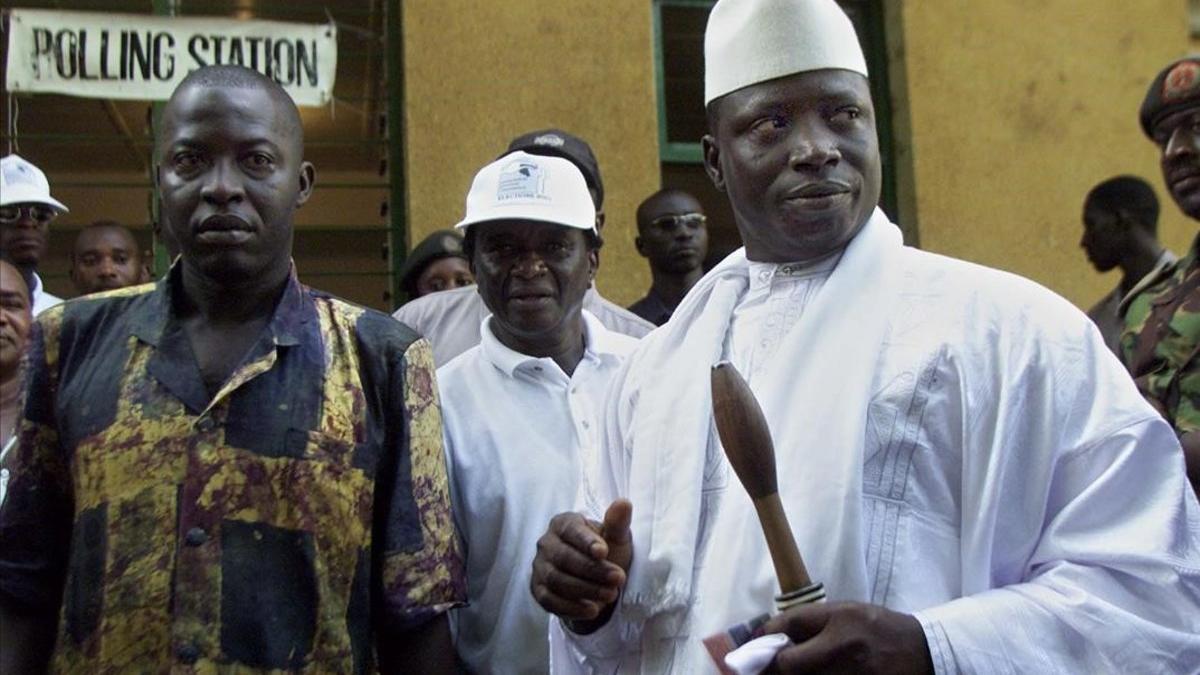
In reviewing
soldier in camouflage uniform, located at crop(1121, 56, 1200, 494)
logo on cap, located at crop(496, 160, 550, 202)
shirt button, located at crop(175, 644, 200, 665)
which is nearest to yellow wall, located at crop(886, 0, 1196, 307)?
soldier in camouflage uniform, located at crop(1121, 56, 1200, 494)

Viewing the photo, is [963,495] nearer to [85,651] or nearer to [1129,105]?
[85,651]

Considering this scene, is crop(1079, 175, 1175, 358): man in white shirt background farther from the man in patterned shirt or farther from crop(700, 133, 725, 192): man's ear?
the man in patterned shirt

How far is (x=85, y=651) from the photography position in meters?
2.28

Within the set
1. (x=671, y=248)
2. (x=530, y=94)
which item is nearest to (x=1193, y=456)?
(x=671, y=248)

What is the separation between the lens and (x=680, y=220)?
562cm

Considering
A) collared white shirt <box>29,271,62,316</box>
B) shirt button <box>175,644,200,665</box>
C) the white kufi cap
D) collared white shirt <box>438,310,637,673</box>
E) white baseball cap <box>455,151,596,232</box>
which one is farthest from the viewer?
collared white shirt <box>29,271,62,316</box>

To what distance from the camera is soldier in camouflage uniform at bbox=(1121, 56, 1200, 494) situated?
3465mm

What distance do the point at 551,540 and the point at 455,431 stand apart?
1145 mm

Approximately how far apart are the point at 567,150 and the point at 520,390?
1561 millimetres

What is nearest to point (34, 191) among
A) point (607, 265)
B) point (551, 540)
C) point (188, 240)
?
point (607, 265)

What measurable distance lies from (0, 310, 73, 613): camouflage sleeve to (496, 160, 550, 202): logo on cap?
137 cm

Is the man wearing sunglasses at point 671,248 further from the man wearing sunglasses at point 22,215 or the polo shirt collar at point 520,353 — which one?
the man wearing sunglasses at point 22,215

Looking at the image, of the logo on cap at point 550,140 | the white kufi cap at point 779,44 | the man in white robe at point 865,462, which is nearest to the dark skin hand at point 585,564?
the man in white robe at point 865,462

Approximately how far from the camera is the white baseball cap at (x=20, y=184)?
5578 millimetres
